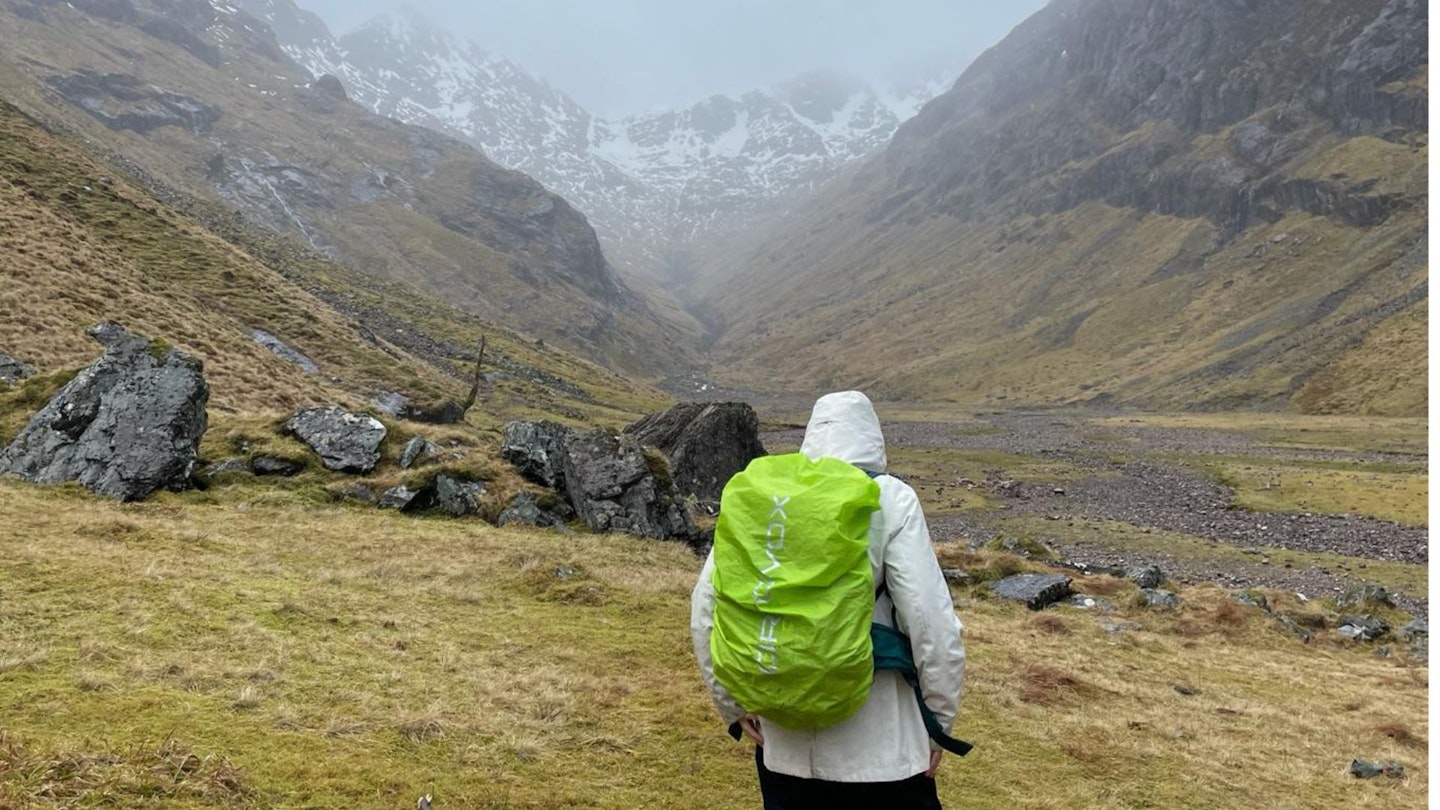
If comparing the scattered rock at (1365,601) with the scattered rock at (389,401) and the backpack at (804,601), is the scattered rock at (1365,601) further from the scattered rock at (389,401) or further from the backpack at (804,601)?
the scattered rock at (389,401)

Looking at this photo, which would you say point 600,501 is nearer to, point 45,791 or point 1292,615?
point 45,791

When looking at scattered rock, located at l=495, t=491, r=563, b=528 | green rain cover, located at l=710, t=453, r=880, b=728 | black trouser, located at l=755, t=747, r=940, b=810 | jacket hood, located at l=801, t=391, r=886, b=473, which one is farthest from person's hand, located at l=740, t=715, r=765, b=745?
scattered rock, located at l=495, t=491, r=563, b=528

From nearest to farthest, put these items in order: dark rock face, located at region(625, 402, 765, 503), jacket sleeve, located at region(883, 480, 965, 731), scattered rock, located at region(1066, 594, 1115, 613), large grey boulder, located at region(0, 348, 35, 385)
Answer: jacket sleeve, located at region(883, 480, 965, 731), scattered rock, located at region(1066, 594, 1115, 613), large grey boulder, located at region(0, 348, 35, 385), dark rock face, located at region(625, 402, 765, 503)

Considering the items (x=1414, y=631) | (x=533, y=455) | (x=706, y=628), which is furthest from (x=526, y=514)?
(x=1414, y=631)

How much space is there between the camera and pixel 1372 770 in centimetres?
1291

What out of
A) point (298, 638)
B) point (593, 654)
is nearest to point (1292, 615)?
point (593, 654)

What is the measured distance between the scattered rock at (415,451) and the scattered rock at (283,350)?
33390 millimetres

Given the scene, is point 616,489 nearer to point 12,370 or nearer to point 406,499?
point 406,499

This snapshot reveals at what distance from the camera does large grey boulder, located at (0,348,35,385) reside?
27045 millimetres

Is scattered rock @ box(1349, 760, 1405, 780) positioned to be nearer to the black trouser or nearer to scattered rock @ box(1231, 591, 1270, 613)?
the black trouser

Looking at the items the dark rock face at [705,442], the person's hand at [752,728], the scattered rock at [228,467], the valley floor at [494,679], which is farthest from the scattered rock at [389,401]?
the person's hand at [752,728]

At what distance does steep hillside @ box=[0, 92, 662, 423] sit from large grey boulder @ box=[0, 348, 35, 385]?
2223 mm

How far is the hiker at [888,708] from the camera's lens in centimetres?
538

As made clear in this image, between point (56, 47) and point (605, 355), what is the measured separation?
151m
